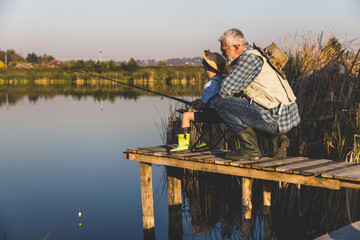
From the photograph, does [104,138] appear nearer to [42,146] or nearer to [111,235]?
[42,146]

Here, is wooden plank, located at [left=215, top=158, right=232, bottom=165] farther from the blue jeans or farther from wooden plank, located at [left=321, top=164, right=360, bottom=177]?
wooden plank, located at [left=321, top=164, right=360, bottom=177]

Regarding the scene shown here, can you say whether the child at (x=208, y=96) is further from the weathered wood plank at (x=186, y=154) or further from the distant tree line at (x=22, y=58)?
the distant tree line at (x=22, y=58)

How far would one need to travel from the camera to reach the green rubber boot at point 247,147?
4754mm

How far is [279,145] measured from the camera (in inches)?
194

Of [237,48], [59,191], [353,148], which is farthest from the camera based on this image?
[59,191]

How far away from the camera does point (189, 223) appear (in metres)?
6.78

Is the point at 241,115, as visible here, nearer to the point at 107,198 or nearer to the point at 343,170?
the point at 343,170

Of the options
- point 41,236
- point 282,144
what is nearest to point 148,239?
point 41,236

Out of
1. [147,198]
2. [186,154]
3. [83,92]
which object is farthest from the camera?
[83,92]

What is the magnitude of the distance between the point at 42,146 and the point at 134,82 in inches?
867

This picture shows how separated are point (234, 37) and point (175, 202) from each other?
2.67 m

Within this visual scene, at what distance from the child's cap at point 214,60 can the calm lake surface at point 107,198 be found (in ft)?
6.34

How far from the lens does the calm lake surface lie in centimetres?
619

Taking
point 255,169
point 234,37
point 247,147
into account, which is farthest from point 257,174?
point 234,37
